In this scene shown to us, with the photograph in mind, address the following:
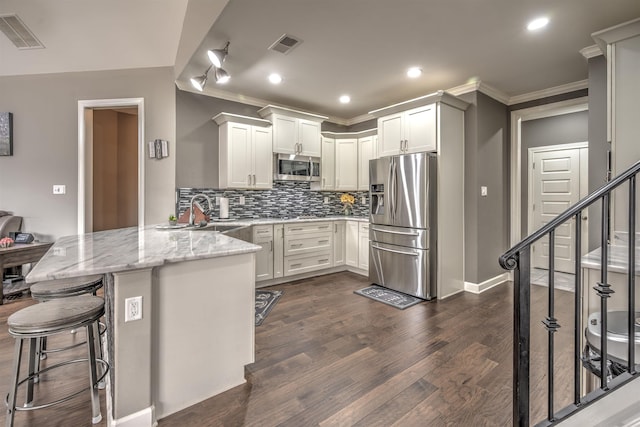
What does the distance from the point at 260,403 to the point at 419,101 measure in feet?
11.4

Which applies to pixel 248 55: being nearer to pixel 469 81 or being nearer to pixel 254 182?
pixel 254 182

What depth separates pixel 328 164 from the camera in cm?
505

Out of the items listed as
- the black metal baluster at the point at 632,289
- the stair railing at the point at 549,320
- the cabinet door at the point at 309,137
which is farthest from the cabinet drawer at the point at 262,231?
the black metal baluster at the point at 632,289

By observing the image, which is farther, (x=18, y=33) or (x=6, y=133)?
(x=6, y=133)

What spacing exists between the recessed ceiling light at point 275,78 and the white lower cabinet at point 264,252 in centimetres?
181

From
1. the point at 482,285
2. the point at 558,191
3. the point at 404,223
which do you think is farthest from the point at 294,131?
the point at 558,191

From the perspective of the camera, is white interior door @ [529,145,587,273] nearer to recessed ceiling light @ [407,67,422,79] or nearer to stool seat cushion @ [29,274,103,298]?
recessed ceiling light @ [407,67,422,79]

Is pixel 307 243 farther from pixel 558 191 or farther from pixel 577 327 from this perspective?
pixel 558 191

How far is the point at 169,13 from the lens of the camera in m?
3.40

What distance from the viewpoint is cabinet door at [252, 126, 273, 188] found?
165 inches

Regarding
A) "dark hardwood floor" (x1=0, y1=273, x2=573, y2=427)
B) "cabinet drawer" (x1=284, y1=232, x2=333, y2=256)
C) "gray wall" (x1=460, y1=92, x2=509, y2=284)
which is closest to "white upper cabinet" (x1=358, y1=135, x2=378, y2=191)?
"cabinet drawer" (x1=284, y1=232, x2=333, y2=256)

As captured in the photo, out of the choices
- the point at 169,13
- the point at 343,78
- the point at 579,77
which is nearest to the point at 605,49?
the point at 579,77

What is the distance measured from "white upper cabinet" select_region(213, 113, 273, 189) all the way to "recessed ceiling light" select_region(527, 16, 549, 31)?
3030mm

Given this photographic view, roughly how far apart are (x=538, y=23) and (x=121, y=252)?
3520 millimetres
